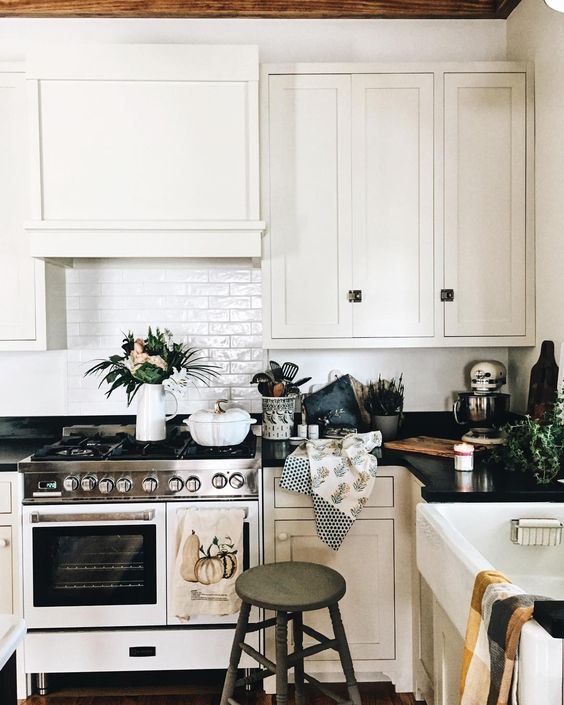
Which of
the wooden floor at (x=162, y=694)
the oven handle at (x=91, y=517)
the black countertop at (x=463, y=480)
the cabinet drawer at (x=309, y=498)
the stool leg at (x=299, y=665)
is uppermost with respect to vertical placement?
the black countertop at (x=463, y=480)

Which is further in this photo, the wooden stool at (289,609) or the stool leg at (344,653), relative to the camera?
the stool leg at (344,653)

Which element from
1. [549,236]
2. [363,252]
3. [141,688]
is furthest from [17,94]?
[141,688]

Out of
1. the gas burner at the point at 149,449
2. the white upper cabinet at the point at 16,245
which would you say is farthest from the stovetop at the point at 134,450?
the white upper cabinet at the point at 16,245

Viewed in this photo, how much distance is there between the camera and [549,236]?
2688 mm

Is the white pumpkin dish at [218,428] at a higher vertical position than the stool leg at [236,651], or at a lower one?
higher

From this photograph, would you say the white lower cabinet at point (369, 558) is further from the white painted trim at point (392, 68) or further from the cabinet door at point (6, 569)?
the white painted trim at point (392, 68)

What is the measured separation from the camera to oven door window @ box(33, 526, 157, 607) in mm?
2520

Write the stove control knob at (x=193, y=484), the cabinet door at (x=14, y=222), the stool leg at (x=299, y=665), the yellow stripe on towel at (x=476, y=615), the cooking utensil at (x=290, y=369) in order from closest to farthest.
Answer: the yellow stripe on towel at (x=476, y=615) → the stool leg at (x=299, y=665) → the stove control knob at (x=193, y=484) → the cabinet door at (x=14, y=222) → the cooking utensil at (x=290, y=369)

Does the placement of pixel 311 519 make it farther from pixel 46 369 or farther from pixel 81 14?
pixel 81 14

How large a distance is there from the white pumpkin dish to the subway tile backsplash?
49cm

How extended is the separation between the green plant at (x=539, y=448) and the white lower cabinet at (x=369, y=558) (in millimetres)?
427

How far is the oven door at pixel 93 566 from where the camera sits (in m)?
2.51

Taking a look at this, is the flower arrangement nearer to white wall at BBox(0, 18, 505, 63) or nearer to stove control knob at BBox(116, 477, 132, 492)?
stove control knob at BBox(116, 477, 132, 492)

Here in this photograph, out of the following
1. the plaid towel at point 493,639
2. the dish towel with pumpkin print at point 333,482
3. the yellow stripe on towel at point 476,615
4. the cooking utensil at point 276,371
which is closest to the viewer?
the plaid towel at point 493,639
